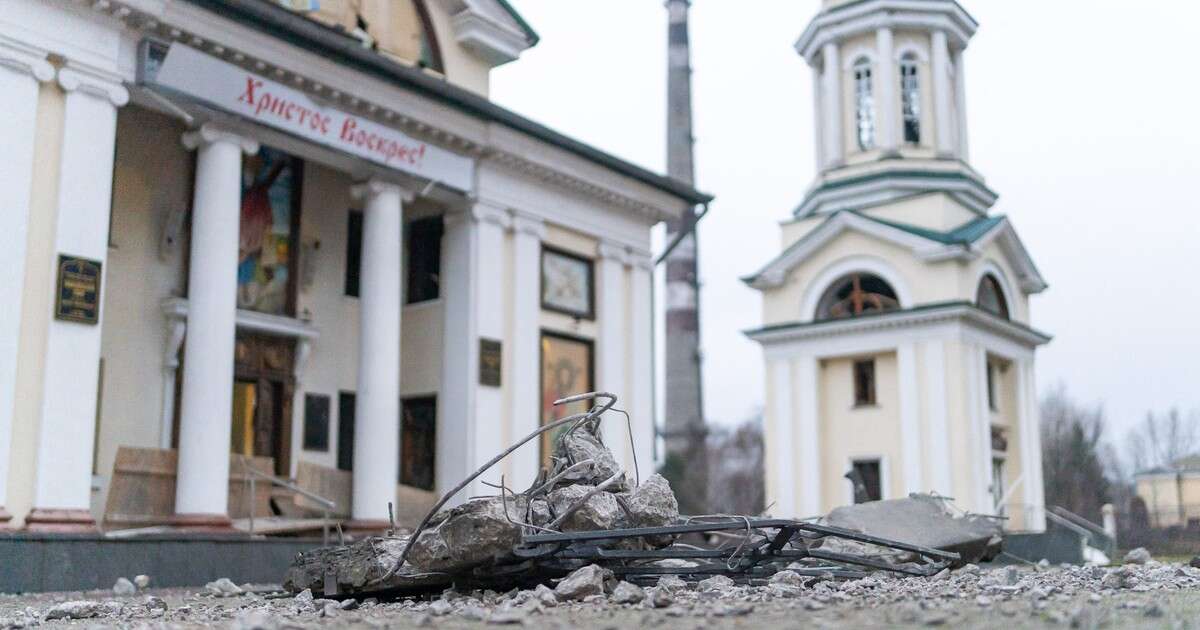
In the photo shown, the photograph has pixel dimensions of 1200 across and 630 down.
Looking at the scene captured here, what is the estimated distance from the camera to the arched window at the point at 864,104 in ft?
117

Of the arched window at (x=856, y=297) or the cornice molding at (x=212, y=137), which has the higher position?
the arched window at (x=856, y=297)

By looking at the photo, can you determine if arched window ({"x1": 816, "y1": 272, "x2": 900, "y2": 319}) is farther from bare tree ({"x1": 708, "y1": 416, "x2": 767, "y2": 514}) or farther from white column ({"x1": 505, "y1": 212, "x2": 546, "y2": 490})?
white column ({"x1": 505, "y1": 212, "x2": 546, "y2": 490})

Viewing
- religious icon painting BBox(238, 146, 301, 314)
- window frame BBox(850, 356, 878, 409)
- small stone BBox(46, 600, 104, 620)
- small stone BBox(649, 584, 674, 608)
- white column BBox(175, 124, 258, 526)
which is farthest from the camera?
window frame BBox(850, 356, 878, 409)

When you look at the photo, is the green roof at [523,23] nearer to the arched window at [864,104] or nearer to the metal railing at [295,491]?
the metal railing at [295,491]

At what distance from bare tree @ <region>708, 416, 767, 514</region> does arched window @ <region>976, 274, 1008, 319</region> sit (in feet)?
38.7

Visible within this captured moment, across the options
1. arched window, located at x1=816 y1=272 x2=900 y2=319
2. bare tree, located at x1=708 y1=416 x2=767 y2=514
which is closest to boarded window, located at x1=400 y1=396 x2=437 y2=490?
arched window, located at x1=816 y1=272 x2=900 y2=319

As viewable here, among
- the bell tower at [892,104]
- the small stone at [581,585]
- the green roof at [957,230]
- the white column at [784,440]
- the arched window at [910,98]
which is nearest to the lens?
the small stone at [581,585]

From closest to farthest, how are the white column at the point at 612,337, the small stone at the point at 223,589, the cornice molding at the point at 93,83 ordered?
the small stone at the point at 223,589 < the cornice molding at the point at 93,83 < the white column at the point at 612,337


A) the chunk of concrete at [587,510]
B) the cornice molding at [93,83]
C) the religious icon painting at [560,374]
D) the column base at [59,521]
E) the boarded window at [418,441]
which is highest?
the cornice molding at [93,83]

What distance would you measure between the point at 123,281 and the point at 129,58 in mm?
3640

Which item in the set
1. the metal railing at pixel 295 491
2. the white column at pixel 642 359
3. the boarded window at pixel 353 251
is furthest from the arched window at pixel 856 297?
the metal railing at pixel 295 491

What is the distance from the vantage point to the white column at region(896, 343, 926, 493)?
99.9 feet

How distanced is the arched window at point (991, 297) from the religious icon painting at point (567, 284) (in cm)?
1495

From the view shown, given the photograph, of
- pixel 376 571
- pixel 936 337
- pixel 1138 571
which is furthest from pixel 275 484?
pixel 936 337
